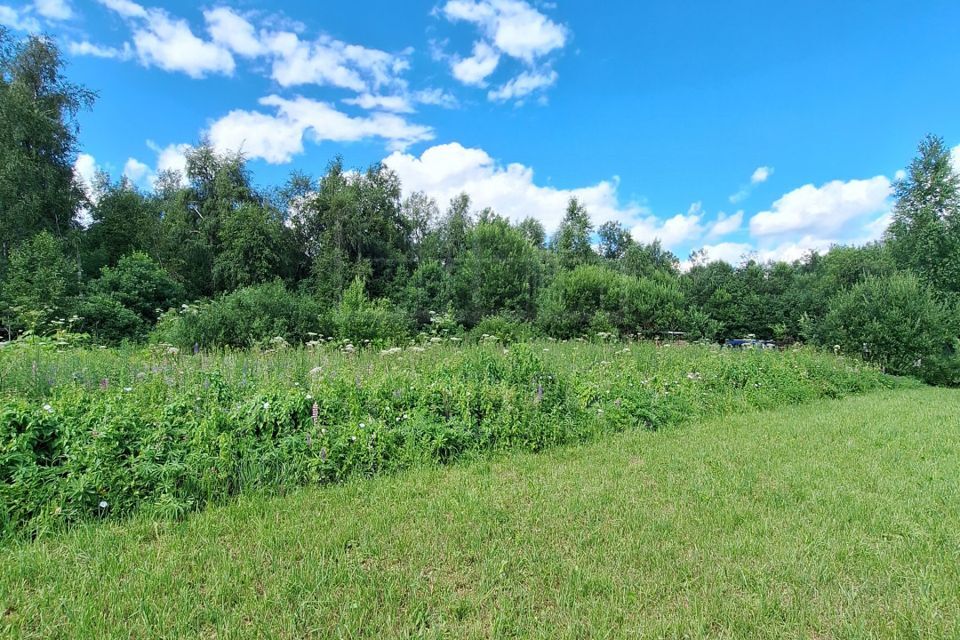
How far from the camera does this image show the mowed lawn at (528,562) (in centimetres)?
185

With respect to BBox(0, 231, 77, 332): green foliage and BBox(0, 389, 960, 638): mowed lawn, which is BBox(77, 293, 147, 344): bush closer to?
BBox(0, 231, 77, 332): green foliage

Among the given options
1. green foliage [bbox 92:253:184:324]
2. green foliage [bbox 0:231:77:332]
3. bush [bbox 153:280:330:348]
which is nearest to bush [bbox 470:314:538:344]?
bush [bbox 153:280:330:348]

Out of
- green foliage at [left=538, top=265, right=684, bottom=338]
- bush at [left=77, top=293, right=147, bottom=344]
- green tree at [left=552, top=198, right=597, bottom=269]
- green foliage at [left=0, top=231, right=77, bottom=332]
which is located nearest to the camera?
green foliage at [left=0, top=231, right=77, bottom=332]

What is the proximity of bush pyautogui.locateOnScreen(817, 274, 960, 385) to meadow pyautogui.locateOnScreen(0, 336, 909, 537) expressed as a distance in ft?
21.6

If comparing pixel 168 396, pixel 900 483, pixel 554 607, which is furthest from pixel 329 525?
pixel 900 483

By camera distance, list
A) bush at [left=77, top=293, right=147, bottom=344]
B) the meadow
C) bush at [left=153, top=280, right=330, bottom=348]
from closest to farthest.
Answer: the meadow
bush at [left=153, top=280, right=330, bottom=348]
bush at [left=77, top=293, right=147, bottom=344]

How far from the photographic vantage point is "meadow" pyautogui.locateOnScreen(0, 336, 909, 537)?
269cm

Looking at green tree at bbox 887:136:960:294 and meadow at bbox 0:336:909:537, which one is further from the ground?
green tree at bbox 887:136:960:294

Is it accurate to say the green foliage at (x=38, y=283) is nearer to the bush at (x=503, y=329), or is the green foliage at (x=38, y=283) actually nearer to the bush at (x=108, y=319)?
the bush at (x=108, y=319)

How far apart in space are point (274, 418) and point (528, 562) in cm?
231

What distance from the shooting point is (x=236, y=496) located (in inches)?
117

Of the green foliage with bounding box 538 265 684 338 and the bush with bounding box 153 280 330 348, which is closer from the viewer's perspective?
the bush with bounding box 153 280 330 348

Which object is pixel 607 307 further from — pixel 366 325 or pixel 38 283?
pixel 38 283

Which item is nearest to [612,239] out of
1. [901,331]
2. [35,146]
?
[901,331]
